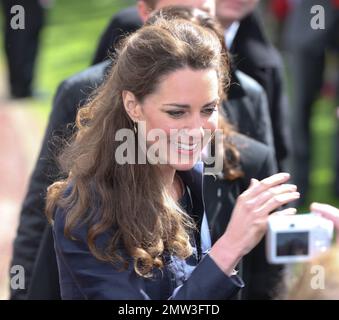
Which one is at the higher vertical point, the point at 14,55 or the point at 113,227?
the point at 14,55

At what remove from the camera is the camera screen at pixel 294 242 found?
1975 mm

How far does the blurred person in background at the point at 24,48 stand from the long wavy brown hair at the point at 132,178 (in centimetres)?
675

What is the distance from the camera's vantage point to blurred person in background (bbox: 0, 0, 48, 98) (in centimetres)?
893

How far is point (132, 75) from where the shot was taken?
2.24 meters

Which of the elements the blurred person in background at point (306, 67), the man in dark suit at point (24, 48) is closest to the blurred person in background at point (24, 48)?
the man in dark suit at point (24, 48)

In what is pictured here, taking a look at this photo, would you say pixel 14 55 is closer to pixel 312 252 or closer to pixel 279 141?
pixel 279 141

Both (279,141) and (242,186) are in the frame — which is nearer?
(242,186)

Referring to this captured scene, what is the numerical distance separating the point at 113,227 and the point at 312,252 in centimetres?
46

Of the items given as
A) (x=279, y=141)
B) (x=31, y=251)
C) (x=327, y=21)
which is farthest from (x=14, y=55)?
(x=31, y=251)

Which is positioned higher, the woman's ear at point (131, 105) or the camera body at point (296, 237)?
the woman's ear at point (131, 105)

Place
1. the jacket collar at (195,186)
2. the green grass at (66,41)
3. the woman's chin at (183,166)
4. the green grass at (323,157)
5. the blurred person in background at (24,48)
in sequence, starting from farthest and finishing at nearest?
the green grass at (66,41)
the blurred person in background at (24,48)
the green grass at (323,157)
the jacket collar at (195,186)
the woman's chin at (183,166)
